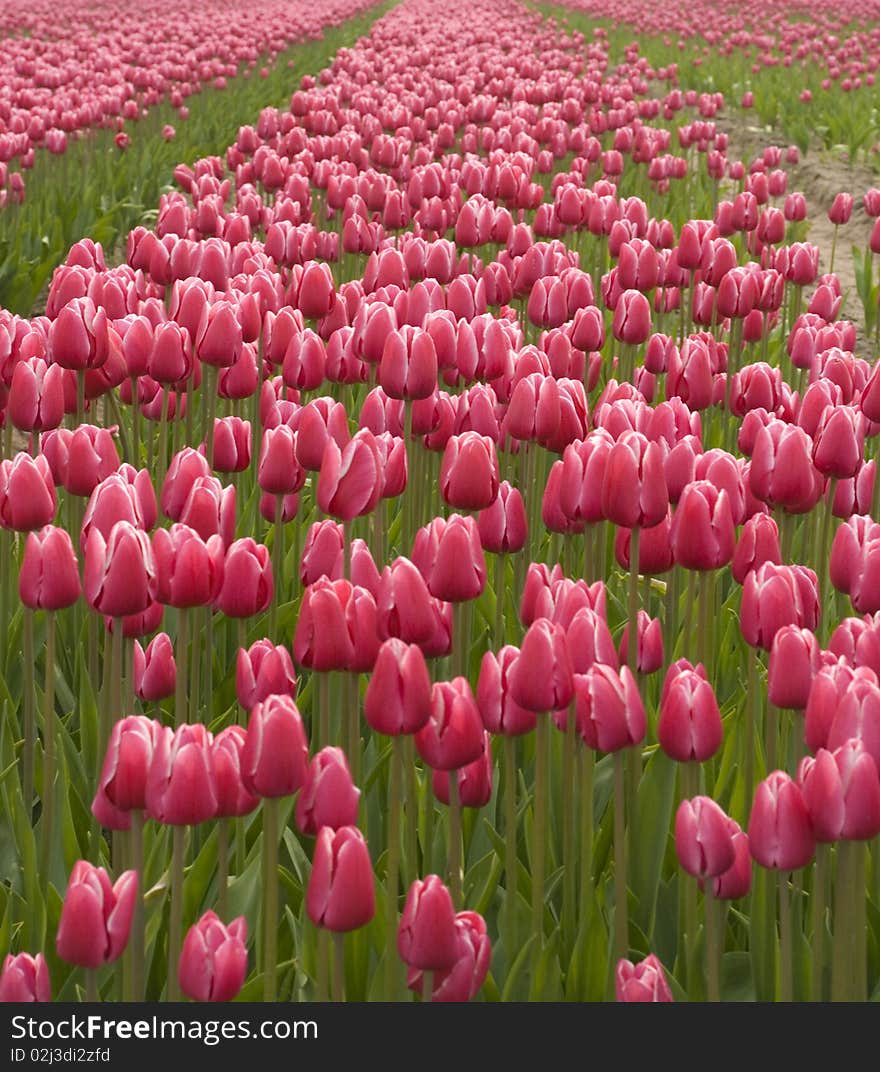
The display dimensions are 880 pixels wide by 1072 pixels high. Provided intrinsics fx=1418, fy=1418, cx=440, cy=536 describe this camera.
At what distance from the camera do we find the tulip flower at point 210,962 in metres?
1.67

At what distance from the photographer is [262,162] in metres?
7.27

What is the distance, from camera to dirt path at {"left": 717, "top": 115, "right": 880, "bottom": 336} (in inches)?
408

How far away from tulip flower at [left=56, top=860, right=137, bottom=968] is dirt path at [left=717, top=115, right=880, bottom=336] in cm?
780

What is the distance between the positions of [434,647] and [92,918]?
0.72 m

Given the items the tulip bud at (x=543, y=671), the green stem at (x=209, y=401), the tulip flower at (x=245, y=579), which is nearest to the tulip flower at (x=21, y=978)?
the tulip bud at (x=543, y=671)

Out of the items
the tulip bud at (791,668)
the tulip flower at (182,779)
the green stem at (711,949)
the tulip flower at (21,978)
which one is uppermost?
A: the tulip bud at (791,668)

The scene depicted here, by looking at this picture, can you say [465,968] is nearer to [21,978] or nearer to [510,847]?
[510,847]

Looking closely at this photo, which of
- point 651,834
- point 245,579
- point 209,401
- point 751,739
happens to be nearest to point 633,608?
point 751,739

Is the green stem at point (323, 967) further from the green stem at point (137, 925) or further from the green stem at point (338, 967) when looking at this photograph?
the green stem at point (137, 925)

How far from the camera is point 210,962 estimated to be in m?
1.68

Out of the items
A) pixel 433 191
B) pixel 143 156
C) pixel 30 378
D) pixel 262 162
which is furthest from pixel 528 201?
pixel 143 156

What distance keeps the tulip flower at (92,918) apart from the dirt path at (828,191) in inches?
307

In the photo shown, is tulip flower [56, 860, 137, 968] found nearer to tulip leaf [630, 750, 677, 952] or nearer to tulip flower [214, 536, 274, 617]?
tulip flower [214, 536, 274, 617]

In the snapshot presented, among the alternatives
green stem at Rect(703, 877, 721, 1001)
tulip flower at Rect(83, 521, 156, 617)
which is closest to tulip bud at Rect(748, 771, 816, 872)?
green stem at Rect(703, 877, 721, 1001)
